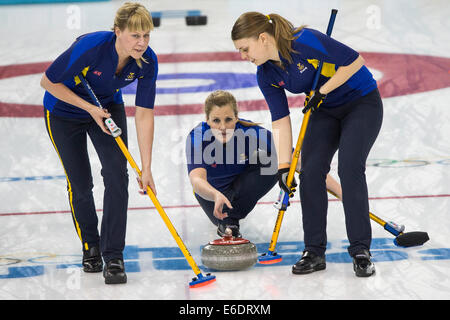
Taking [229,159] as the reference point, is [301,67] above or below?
above

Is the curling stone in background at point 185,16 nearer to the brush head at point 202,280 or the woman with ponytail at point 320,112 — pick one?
the woman with ponytail at point 320,112

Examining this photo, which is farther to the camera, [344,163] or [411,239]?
[411,239]

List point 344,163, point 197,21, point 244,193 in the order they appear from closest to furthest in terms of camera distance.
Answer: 1. point 344,163
2. point 244,193
3. point 197,21

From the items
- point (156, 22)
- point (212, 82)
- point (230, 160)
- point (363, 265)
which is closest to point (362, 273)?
point (363, 265)

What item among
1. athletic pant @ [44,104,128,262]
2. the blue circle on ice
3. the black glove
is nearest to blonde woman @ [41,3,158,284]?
athletic pant @ [44,104,128,262]

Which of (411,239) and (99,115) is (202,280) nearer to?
(99,115)

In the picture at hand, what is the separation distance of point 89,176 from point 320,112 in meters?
1.13

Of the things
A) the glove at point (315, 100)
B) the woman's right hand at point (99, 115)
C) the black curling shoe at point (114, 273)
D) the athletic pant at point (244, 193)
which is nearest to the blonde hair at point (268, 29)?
the glove at point (315, 100)

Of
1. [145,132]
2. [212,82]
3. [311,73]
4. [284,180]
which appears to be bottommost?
[284,180]

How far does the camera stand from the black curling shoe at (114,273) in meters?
2.94

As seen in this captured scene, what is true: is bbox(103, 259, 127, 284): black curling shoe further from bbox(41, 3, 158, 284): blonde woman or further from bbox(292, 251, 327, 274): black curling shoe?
bbox(292, 251, 327, 274): black curling shoe

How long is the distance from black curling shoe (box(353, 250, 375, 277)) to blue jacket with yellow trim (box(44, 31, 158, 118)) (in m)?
1.17

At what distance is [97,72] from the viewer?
3053 millimetres

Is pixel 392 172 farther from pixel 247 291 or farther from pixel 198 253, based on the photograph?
pixel 247 291
